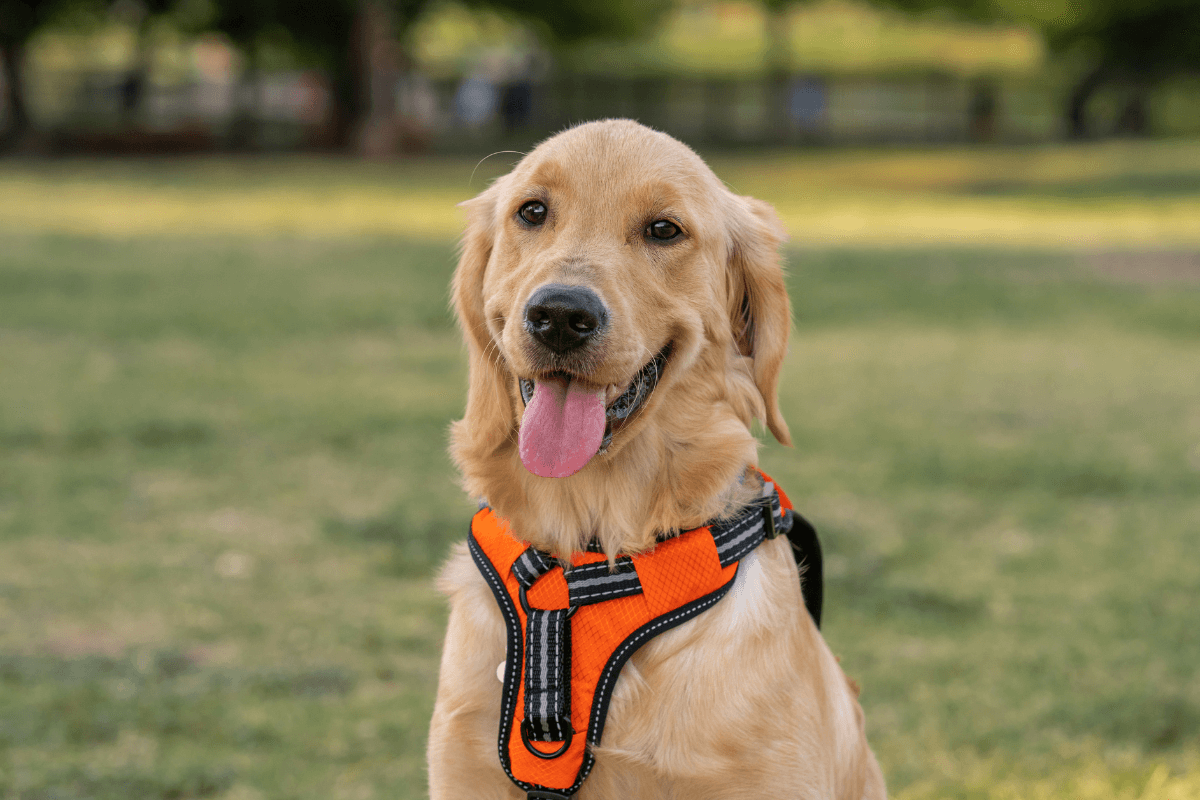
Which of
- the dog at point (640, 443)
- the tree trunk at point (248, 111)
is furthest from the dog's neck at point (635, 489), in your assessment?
the tree trunk at point (248, 111)

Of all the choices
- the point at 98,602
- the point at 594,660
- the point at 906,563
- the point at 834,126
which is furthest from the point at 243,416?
the point at 834,126

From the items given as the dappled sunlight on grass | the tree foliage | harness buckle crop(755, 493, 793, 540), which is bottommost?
the dappled sunlight on grass

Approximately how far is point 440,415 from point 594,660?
6.17 metres

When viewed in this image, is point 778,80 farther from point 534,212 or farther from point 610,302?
point 610,302

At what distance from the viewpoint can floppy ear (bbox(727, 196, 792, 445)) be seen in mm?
2975

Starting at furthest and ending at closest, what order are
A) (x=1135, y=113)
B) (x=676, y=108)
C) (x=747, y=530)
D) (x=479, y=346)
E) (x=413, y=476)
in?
1. (x=676, y=108)
2. (x=1135, y=113)
3. (x=413, y=476)
4. (x=479, y=346)
5. (x=747, y=530)

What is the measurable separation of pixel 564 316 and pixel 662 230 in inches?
17.2

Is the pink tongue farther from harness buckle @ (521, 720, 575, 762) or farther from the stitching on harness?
harness buckle @ (521, 720, 575, 762)

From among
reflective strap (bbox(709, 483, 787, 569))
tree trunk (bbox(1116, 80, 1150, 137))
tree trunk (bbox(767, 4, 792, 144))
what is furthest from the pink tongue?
tree trunk (bbox(1116, 80, 1150, 137))

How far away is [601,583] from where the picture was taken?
2.65 m

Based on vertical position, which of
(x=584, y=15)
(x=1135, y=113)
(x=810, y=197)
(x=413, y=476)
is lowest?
(x=810, y=197)

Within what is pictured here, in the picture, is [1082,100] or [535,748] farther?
[1082,100]

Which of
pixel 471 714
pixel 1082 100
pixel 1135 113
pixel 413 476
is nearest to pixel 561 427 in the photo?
pixel 471 714

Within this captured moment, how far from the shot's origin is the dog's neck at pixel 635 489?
9.06ft
